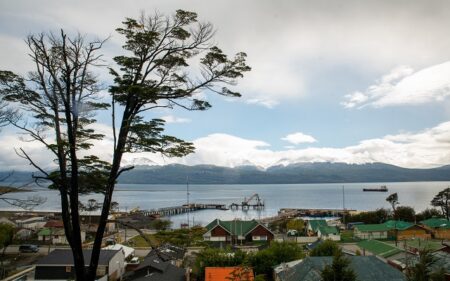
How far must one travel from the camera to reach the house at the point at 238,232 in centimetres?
4708

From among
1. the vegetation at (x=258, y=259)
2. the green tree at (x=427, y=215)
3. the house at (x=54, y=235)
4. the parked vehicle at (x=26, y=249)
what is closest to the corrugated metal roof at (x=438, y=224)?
the green tree at (x=427, y=215)

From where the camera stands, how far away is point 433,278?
1204cm

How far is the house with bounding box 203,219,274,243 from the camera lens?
4708cm

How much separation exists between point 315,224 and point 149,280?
3465cm

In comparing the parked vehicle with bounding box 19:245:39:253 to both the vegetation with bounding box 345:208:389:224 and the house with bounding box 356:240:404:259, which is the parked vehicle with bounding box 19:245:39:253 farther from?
the vegetation with bounding box 345:208:389:224

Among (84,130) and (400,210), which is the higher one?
(84,130)

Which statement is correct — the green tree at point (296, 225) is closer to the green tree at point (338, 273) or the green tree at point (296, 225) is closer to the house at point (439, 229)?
the house at point (439, 229)

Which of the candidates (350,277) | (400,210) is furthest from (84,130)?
(400,210)

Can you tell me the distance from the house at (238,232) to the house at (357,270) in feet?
84.5

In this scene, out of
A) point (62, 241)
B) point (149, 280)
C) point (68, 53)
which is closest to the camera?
point (68, 53)

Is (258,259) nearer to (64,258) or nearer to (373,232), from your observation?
(64,258)

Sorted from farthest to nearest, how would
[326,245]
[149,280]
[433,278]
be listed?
[326,245], [149,280], [433,278]

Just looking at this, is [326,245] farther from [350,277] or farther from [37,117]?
[37,117]


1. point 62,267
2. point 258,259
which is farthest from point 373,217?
point 62,267
